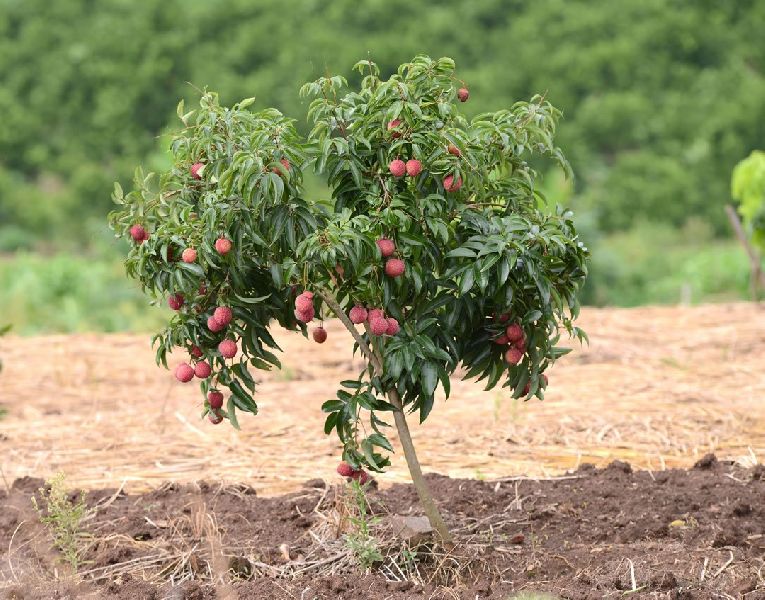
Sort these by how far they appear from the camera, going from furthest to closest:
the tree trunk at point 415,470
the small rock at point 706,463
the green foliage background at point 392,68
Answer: the green foliage background at point 392,68
the small rock at point 706,463
the tree trunk at point 415,470

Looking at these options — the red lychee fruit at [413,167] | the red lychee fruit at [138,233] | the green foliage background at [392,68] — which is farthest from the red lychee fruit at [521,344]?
the green foliage background at [392,68]

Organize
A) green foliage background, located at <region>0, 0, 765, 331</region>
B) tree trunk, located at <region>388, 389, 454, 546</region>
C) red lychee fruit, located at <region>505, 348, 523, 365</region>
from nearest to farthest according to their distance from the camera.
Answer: red lychee fruit, located at <region>505, 348, 523, 365</region>
tree trunk, located at <region>388, 389, 454, 546</region>
green foliage background, located at <region>0, 0, 765, 331</region>

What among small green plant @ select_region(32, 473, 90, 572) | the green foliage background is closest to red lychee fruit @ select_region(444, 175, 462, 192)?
small green plant @ select_region(32, 473, 90, 572)

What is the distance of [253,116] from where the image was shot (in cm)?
326

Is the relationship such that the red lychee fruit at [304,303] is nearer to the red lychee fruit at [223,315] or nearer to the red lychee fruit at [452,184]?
the red lychee fruit at [223,315]

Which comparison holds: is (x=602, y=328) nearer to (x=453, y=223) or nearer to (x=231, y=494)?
(x=231, y=494)

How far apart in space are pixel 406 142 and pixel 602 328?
460 cm

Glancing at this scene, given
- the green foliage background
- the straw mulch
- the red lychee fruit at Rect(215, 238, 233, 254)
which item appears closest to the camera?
the red lychee fruit at Rect(215, 238, 233, 254)

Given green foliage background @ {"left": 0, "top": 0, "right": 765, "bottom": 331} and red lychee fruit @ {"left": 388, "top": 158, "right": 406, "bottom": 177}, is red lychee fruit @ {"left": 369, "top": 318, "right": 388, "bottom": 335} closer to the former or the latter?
red lychee fruit @ {"left": 388, "top": 158, "right": 406, "bottom": 177}

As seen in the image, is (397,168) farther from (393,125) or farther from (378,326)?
(378,326)

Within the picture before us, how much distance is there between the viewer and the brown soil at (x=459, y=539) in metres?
3.45

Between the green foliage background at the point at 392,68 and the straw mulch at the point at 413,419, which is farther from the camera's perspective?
the green foliage background at the point at 392,68

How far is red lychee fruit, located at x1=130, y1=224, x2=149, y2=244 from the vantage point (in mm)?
3303

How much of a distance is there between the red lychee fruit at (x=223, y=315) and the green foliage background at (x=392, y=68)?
12.8 meters
